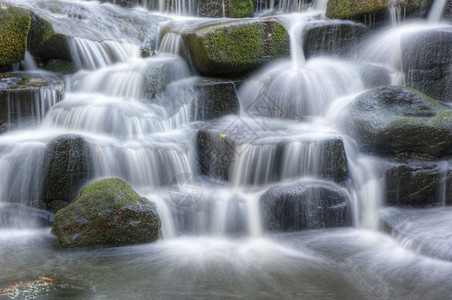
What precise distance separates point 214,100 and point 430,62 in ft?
13.3

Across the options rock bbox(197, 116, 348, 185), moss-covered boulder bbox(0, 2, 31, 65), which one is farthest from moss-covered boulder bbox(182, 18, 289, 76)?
moss-covered boulder bbox(0, 2, 31, 65)

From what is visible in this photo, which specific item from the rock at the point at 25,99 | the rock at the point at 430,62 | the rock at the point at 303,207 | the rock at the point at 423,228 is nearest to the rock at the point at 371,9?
the rock at the point at 430,62

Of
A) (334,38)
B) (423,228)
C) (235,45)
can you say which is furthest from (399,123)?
(334,38)

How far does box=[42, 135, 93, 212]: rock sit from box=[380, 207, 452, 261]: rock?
4.07 m

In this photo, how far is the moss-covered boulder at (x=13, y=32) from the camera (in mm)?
6954

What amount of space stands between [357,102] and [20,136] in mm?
5452

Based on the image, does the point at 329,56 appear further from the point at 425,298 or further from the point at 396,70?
the point at 425,298

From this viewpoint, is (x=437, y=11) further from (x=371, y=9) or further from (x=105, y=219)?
(x=105, y=219)

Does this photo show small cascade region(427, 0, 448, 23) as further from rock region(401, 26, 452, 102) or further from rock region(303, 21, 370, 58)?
rock region(401, 26, 452, 102)

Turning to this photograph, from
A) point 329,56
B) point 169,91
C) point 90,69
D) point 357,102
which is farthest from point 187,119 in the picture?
point 329,56

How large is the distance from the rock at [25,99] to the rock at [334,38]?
17.6 feet

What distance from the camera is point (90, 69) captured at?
8.15 m

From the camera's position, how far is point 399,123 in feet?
19.1

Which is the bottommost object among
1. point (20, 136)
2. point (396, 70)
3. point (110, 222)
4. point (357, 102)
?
point (110, 222)
